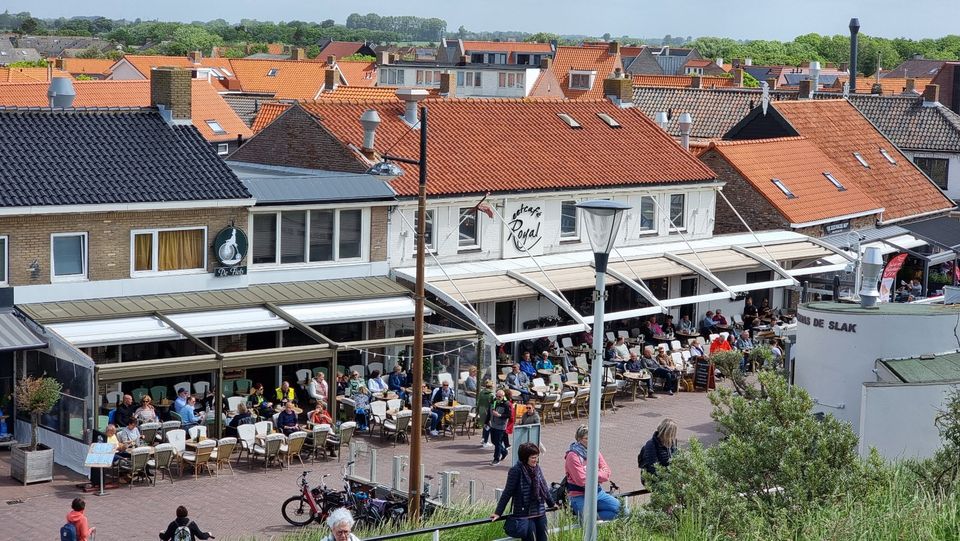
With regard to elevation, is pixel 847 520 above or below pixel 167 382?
above

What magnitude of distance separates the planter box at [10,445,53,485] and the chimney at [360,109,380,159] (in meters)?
11.3

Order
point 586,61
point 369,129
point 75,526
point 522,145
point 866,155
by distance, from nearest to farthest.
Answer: point 75,526 → point 369,129 → point 522,145 → point 866,155 → point 586,61

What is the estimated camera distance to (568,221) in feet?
121

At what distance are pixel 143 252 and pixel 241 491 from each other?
6.31 meters

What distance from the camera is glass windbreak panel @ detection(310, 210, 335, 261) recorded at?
31.3m

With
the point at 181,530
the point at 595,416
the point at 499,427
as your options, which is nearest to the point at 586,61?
the point at 499,427

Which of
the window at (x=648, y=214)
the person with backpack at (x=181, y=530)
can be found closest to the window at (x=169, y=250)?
the person with backpack at (x=181, y=530)

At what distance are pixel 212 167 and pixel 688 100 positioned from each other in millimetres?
30642

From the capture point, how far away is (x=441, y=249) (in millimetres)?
33844

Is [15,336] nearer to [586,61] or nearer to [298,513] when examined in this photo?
[298,513]

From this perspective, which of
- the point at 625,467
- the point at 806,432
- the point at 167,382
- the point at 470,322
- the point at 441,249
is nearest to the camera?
the point at 806,432

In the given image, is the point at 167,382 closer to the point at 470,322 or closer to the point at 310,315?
the point at 310,315

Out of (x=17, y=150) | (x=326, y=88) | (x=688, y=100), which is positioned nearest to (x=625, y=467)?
(x=17, y=150)

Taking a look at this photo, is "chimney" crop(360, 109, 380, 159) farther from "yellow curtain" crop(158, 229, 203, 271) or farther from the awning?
the awning
